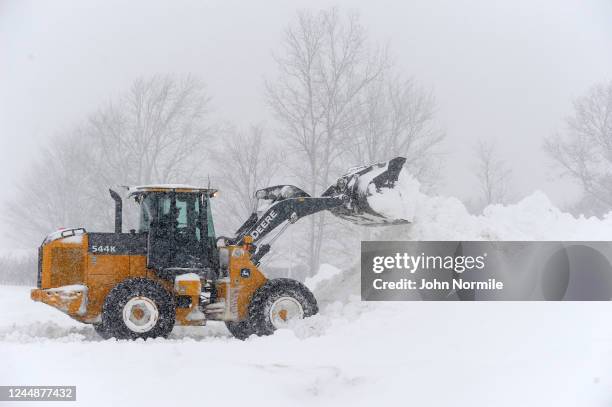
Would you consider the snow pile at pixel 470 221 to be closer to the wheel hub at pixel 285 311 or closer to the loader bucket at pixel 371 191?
the loader bucket at pixel 371 191

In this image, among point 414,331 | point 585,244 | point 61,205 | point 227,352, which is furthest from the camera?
point 61,205

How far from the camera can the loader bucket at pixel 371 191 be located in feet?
36.6

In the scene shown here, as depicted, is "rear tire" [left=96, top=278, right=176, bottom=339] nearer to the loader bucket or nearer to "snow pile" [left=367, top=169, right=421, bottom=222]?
the loader bucket

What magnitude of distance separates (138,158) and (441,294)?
15.9m

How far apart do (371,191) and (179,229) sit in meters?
2.91

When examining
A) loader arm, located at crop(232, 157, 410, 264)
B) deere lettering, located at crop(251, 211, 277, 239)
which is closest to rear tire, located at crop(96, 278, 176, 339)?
loader arm, located at crop(232, 157, 410, 264)

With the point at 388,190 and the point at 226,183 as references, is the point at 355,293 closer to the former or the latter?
the point at 388,190

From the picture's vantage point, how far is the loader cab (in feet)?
34.1

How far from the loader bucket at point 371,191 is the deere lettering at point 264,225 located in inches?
44.9

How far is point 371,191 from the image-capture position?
11141 mm

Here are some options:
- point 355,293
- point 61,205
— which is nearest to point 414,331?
point 355,293

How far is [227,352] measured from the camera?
882 cm

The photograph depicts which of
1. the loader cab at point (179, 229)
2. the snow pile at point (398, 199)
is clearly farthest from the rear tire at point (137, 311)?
the snow pile at point (398, 199)

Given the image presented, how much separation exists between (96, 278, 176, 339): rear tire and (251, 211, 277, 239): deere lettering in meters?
1.80
